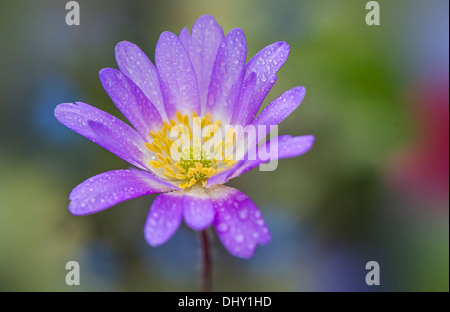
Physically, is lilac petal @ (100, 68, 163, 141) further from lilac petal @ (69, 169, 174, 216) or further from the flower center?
lilac petal @ (69, 169, 174, 216)

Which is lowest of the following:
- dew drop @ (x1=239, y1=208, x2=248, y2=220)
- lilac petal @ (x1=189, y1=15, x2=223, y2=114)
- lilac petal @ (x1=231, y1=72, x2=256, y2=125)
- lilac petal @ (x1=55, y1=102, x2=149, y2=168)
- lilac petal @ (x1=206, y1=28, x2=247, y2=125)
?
dew drop @ (x1=239, y1=208, x2=248, y2=220)

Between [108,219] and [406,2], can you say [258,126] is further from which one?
[406,2]

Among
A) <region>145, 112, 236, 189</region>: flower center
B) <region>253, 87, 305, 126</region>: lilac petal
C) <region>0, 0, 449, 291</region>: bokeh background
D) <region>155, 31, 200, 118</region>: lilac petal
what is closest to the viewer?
<region>253, 87, 305, 126</region>: lilac petal

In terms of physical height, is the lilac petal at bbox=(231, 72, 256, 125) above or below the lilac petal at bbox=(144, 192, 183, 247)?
above

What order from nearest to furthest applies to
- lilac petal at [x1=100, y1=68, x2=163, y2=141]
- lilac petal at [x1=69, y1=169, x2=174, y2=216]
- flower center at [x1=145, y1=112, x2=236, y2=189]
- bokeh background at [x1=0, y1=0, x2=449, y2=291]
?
lilac petal at [x1=69, y1=169, x2=174, y2=216] < lilac petal at [x1=100, y1=68, x2=163, y2=141] < flower center at [x1=145, y1=112, x2=236, y2=189] < bokeh background at [x1=0, y1=0, x2=449, y2=291]

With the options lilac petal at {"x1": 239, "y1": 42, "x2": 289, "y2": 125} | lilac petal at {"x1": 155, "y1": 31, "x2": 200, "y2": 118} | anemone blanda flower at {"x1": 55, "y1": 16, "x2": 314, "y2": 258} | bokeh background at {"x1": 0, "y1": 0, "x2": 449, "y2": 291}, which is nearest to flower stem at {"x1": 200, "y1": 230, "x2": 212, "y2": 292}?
anemone blanda flower at {"x1": 55, "y1": 16, "x2": 314, "y2": 258}

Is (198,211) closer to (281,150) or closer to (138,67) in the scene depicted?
(281,150)
